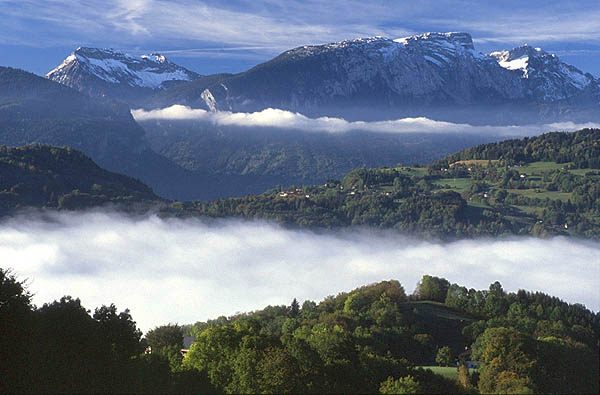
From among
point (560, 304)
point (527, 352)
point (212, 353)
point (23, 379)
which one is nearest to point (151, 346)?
point (212, 353)

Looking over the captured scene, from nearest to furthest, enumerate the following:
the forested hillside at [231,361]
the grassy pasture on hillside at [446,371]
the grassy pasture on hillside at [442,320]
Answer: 1. the forested hillside at [231,361]
2. the grassy pasture on hillside at [446,371]
3. the grassy pasture on hillside at [442,320]

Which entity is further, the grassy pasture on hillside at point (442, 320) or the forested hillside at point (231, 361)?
the grassy pasture on hillside at point (442, 320)

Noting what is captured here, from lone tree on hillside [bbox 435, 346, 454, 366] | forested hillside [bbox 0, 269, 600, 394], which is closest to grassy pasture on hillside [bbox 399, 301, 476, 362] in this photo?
lone tree on hillside [bbox 435, 346, 454, 366]

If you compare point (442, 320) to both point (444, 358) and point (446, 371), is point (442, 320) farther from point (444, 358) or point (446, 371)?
point (446, 371)

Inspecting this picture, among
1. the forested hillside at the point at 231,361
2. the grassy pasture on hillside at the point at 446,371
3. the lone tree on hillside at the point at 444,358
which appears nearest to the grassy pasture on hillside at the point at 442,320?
the lone tree on hillside at the point at 444,358

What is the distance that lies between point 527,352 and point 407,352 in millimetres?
26924

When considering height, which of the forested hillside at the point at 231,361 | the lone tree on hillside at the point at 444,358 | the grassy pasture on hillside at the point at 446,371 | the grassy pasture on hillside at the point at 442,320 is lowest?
the grassy pasture on hillside at the point at 442,320

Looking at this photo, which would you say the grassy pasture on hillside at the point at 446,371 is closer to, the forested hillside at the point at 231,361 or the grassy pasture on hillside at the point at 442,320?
the forested hillside at the point at 231,361

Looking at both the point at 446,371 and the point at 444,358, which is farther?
the point at 444,358

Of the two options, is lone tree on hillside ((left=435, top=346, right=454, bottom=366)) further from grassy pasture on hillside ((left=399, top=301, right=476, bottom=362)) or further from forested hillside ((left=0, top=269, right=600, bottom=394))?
grassy pasture on hillside ((left=399, top=301, right=476, bottom=362))

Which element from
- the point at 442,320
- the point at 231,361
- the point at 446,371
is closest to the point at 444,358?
the point at 446,371

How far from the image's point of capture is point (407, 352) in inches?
3701

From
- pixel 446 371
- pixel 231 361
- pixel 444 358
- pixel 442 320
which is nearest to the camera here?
pixel 231 361

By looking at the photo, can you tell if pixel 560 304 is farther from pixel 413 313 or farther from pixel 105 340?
pixel 105 340
